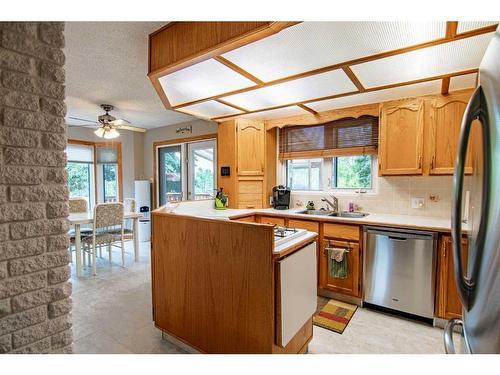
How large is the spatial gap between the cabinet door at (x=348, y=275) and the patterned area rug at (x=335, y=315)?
13 centimetres

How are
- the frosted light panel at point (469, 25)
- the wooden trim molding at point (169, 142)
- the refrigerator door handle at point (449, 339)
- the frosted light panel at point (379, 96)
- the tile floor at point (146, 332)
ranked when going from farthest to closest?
the wooden trim molding at point (169, 142), the frosted light panel at point (379, 96), the tile floor at point (146, 332), the frosted light panel at point (469, 25), the refrigerator door handle at point (449, 339)

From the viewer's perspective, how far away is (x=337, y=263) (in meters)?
2.59

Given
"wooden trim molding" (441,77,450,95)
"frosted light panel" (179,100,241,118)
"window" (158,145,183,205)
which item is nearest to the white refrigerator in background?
"window" (158,145,183,205)

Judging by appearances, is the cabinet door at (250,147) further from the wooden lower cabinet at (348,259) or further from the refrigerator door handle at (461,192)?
the refrigerator door handle at (461,192)

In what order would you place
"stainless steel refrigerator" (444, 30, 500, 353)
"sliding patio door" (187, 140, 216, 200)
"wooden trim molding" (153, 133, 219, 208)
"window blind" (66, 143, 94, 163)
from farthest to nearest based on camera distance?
"window blind" (66, 143, 94, 163) < "sliding patio door" (187, 140, 216, 200) < "wooden trim molding" (153, 133, 219, 208) < "stainless steel refrigerator" (444, 30, 500, 353)

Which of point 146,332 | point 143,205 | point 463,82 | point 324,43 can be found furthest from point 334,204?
point 143,205

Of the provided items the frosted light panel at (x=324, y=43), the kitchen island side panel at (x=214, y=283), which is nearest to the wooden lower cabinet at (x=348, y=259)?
the kitchen island side panel at (x=214, y=283)

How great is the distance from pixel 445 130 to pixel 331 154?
1238 millimetres

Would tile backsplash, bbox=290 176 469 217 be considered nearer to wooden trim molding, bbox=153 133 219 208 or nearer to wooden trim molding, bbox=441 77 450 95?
wooden trim molding, bbox=441 77 450 95

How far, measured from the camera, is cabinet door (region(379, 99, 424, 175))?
8.13 feet

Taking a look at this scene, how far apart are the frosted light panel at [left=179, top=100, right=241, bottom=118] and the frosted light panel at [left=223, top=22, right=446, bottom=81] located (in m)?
0.96

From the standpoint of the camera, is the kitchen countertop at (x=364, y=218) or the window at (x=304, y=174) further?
the window at (x=304, y=174)

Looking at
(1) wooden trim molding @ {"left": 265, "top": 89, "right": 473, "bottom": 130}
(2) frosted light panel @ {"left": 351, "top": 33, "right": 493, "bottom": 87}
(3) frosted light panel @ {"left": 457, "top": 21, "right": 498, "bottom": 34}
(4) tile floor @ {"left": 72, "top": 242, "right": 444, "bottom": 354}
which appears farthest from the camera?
(1) wooden trim molding @ {"left": 265, "top": 89, "right": 473, "bottom": 130}

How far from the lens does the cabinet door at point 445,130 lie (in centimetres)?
231
